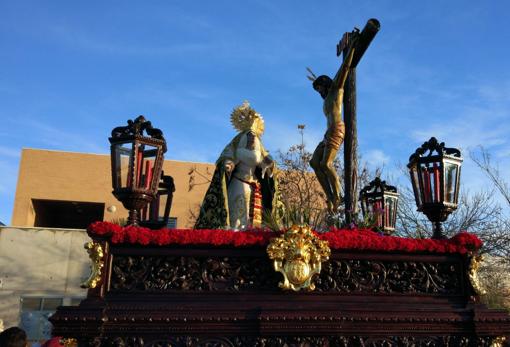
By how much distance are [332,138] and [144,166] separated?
9.48 ft

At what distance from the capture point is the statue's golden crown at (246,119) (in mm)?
8594

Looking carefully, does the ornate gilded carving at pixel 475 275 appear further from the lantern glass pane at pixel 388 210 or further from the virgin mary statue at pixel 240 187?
the lantern glass pane at pixel 388 210

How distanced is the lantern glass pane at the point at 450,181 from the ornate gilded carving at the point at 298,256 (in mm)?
1866

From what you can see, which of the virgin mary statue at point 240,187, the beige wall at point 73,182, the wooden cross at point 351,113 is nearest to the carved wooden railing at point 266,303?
the wooden cross at point 351,113

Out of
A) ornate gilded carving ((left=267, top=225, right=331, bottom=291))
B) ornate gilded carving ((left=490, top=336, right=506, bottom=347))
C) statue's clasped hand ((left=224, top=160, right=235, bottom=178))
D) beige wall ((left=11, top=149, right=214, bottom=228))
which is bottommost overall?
ornate gilded carving ((left=490, top=336, right=506, bottom=347))

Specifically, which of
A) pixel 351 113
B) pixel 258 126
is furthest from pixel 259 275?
pixel 258 126

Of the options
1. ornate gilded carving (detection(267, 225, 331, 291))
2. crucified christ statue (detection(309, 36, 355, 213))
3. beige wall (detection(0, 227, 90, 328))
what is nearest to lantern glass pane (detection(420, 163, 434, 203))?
crucified christ statue (detection(309, 36, 355, 213))

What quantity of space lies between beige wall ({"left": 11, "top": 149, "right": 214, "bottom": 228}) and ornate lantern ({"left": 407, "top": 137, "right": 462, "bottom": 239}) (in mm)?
21322

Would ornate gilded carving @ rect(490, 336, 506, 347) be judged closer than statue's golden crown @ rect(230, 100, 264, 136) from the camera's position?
Yes

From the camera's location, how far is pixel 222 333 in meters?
5.10

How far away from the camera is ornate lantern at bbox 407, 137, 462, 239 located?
6.28 metres

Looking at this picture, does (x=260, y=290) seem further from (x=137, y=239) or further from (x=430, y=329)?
(x=430, y=329)

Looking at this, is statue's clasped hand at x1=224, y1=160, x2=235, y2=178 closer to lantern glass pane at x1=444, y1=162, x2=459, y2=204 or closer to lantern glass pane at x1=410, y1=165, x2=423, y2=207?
lantern glass pane at x1=410, y1=165, x2=423, y2=207

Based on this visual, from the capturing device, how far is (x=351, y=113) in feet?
25.6
